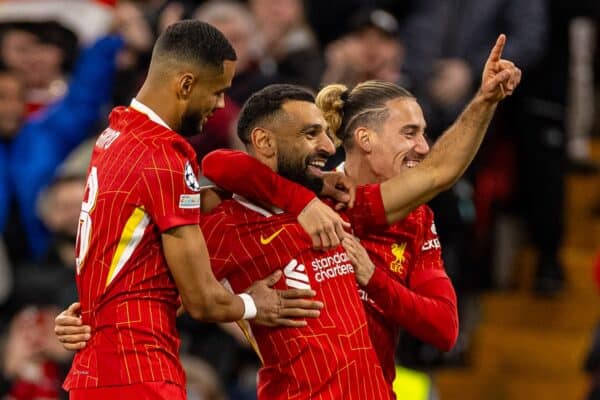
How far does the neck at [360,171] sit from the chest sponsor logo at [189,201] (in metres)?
0.72

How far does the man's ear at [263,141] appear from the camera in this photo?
475 cm

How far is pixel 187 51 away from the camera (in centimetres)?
454

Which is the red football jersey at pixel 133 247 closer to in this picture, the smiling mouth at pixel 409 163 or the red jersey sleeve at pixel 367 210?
the red jersey sleeve at pixel 367 210

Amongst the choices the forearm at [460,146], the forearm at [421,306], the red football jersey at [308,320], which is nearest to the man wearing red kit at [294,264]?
the red football jersey at [308,320]

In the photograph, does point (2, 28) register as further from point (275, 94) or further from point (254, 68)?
point (275, 94)

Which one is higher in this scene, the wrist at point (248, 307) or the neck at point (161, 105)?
the neck at point (161, 105)

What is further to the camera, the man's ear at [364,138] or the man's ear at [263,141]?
the man's ear at [364,138]

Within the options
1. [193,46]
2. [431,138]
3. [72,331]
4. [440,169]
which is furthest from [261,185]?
[431,138]

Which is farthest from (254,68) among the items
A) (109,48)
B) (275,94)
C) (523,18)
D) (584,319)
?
(275,94)

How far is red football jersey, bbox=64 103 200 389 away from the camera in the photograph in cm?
448

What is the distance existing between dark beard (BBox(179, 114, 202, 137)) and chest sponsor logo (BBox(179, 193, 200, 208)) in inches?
7.6

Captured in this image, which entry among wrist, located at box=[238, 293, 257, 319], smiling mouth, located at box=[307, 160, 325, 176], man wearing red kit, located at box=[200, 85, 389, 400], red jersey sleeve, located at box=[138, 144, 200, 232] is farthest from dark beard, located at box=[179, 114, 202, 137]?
wrist, located at box=[238, 293, 257, 319]

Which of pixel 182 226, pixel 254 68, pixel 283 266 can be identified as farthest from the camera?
pixel 254 68

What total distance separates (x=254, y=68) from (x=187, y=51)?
3.85m
